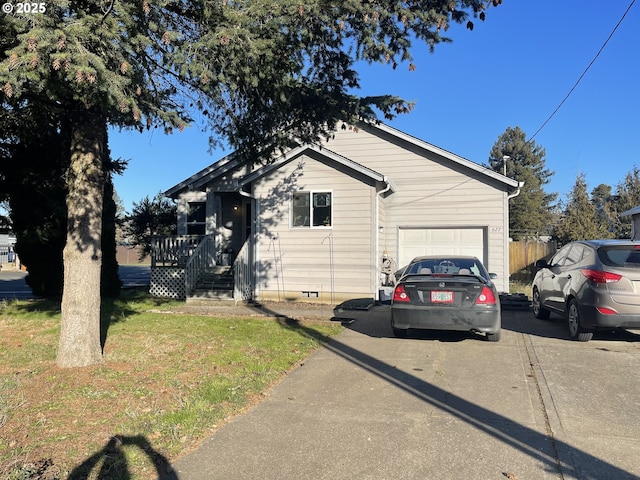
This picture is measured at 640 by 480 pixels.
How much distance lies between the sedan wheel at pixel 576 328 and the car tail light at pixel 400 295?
9.32 ft

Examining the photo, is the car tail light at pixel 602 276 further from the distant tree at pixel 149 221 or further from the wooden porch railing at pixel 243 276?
the distant tree at pixel 149 221

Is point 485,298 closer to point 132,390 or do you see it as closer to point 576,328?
point 576,328

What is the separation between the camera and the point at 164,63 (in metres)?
5.79

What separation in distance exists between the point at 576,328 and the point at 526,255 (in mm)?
12032

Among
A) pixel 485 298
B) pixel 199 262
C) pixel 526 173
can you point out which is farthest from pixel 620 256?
pixel 526 173

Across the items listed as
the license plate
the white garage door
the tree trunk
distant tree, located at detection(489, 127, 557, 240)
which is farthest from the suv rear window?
distant tree, located at detection(489, 127, 557, 240)

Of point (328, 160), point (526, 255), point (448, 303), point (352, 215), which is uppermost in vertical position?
point (328, 160)

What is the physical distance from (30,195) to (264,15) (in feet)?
29.4

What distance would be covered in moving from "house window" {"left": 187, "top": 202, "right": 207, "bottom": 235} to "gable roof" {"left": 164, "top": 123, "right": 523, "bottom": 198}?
0.74m

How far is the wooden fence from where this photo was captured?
18812mm

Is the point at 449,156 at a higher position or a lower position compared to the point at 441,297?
higher

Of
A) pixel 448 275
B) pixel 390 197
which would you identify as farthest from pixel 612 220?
pixel 448 275

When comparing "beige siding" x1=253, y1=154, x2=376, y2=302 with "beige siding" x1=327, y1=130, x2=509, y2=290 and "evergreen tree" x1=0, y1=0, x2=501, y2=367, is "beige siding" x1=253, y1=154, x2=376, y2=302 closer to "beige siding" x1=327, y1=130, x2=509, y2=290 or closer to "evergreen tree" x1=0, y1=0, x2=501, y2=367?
"beige siding" x1=327, y1=130, x2=509, y2=290

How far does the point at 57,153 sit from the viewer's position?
11359 mm
